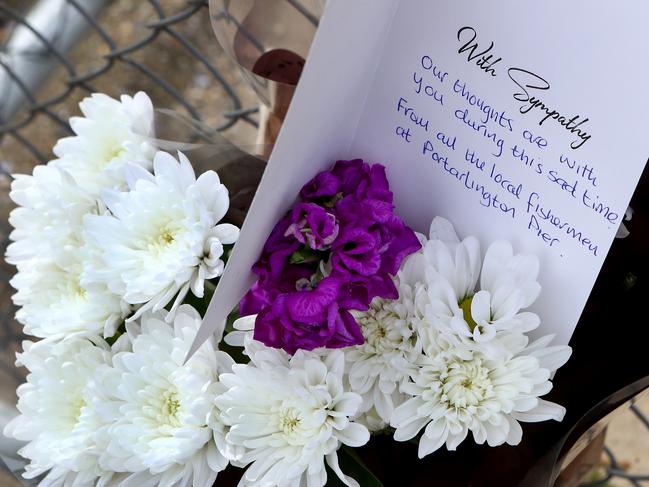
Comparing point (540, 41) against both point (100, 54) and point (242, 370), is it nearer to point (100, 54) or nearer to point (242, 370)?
point (242, 370)

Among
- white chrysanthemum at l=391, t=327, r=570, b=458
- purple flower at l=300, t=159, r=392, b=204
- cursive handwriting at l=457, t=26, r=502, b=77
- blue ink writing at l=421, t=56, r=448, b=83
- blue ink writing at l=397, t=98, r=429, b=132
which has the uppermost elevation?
cursive handwriting at l=457, t=26, r=502, b=77

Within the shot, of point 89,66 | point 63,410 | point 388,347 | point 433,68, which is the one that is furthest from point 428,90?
point 89,66

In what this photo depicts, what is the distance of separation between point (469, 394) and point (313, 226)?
10cm

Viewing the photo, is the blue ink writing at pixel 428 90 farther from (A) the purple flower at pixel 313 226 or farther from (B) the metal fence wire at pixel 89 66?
(B) the metal fence wire at pixel 89 66

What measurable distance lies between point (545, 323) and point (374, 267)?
0.09 meters

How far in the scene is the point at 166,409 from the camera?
41 cm

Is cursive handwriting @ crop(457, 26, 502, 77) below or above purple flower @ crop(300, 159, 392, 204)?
above

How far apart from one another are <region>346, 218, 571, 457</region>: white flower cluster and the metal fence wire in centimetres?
30

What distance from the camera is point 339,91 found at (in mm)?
360

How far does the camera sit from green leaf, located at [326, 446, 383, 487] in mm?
401

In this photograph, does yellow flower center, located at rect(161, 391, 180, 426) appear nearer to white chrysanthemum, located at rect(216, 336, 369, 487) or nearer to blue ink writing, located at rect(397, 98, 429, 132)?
white chrysanthemum, located at rect(216, 336, 369, 487)

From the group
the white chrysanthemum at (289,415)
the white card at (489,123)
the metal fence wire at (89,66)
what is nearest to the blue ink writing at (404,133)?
the white card at (489,123)

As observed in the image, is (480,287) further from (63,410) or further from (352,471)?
(63,410)

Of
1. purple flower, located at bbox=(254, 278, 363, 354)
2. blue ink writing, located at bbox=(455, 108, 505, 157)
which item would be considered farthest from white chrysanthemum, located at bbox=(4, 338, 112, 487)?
blue ink writing, located at bbox=(455, 108, 505, 157)
